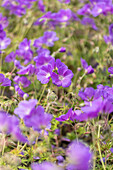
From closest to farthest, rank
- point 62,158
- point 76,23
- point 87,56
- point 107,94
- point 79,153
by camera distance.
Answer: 1. point 79,153
2. point 107,94
3. point 62,158
4. point 87,56
5. point 76,23

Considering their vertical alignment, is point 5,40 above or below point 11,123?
above

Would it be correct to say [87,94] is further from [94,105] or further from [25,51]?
[25,51]

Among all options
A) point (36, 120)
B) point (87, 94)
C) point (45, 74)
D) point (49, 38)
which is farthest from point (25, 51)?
point (36, 120)

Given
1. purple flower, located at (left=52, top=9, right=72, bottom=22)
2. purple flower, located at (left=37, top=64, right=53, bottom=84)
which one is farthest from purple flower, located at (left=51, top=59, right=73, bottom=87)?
purple flower, located at (left=52, top=9, right=72, bottom=22)

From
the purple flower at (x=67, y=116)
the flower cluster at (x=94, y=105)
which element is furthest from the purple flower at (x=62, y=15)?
the purple flower at (x=67, y=116)

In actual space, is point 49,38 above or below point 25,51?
above

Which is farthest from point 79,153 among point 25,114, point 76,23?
point 76,23

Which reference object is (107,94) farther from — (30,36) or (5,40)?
(30,36)
